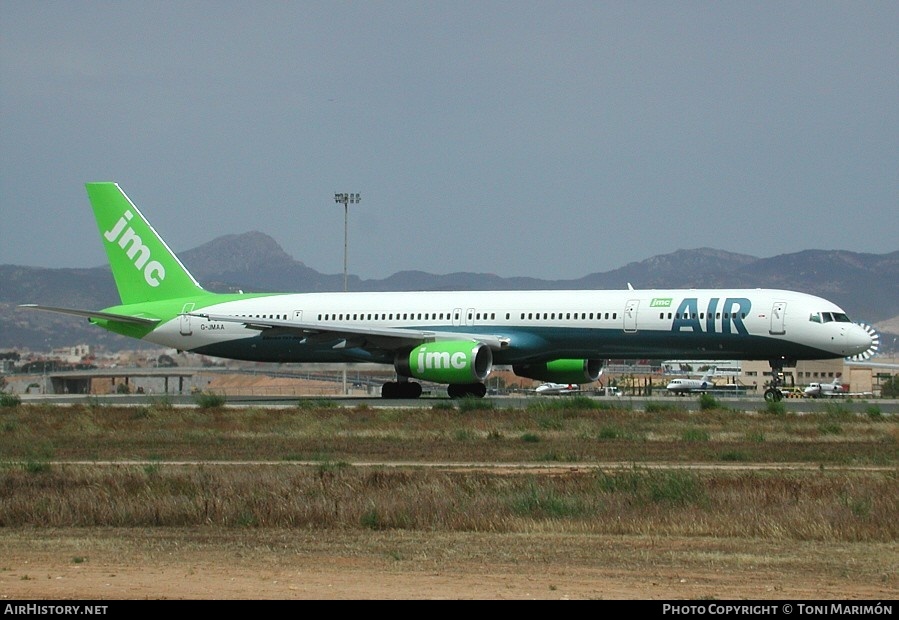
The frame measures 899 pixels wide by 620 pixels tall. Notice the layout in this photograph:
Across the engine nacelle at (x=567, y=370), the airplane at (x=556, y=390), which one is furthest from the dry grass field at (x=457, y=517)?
the airplane at (x=556, y=390)

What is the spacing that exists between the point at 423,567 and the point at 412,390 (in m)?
35.3

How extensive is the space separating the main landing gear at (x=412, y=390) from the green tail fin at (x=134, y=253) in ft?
29.7

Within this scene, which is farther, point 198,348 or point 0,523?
point 198,348

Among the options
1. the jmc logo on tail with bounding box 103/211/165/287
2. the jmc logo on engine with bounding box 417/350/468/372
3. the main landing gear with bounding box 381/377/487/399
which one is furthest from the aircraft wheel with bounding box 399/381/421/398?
the jmc logo on tail with bounding box 103/211/165/287

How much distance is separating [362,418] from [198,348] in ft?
55.6

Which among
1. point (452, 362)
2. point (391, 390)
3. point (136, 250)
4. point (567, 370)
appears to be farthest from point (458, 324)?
point (136, 250)

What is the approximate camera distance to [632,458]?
2350 cm

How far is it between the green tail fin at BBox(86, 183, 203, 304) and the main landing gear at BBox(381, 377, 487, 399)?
29.7 feet

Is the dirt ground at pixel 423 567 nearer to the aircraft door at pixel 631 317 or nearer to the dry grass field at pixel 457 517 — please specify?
the dry grass field at pixel 457 517

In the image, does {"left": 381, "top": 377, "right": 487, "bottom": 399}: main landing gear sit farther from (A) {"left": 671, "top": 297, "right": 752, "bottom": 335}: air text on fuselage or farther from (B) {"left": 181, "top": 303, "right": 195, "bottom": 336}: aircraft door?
(A) {"left": 671, "top": 297, "right": 752, "bottom": 335}: air text on fuselage

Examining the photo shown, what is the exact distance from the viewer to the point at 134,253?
51562 mm

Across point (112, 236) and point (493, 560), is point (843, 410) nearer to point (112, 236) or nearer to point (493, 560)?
point (493, 560)

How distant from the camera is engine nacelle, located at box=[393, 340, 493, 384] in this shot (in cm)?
4231
